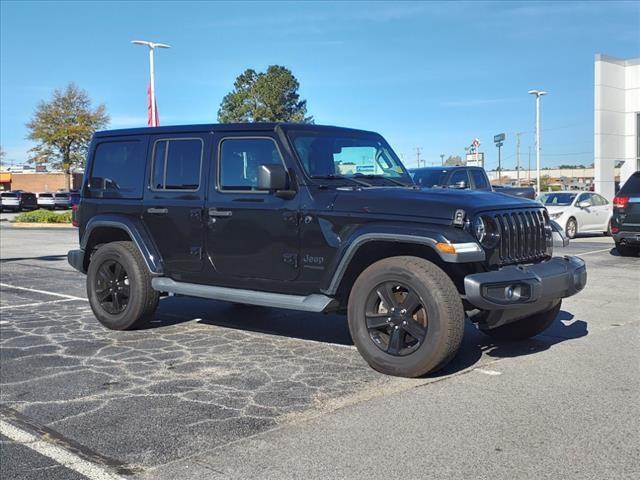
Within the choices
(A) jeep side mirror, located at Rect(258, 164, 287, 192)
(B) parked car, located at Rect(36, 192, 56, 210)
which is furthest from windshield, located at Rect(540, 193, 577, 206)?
(B) parked car, located at Rect(36, 192, 56, 210)

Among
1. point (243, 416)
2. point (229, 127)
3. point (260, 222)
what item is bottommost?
point (243, 416)

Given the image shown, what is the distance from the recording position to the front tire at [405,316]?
15.8 ft

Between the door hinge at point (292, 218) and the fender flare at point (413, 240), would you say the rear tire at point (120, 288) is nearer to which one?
the door hinge at point (292, 218)

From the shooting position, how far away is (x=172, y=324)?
734cm

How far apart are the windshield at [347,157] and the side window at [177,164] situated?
3.54ft

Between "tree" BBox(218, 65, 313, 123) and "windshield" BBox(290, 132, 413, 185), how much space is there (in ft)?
123

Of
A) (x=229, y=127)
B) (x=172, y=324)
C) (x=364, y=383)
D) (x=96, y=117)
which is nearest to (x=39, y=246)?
(x=172, y=324)

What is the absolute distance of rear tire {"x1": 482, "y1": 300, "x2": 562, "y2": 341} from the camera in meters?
6.03

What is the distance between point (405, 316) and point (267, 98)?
134 feet

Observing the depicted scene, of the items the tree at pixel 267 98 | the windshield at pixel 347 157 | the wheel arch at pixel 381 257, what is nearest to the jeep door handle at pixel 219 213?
the windshield at pixel 347 157

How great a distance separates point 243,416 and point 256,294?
1.68m

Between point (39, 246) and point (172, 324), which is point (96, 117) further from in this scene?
point (172, 324)

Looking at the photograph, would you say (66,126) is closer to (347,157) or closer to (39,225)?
(39,225)

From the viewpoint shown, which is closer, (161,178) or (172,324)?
(161,178)
